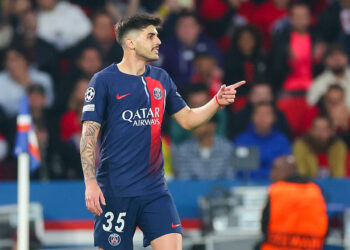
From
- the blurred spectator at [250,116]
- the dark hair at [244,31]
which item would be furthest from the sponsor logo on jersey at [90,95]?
the dark hair at [244,31]

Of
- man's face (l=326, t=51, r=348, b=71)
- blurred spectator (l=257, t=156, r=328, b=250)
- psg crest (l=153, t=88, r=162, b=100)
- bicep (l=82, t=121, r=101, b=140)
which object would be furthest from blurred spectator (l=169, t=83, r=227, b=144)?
bicep (l=82, t=121, r=101, b=140)

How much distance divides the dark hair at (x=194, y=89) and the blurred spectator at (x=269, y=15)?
2.31 meters

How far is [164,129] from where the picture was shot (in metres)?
11.4

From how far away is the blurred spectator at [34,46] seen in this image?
12.2 meters

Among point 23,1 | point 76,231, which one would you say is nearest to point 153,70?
point 76,231

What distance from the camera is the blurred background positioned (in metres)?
9.77

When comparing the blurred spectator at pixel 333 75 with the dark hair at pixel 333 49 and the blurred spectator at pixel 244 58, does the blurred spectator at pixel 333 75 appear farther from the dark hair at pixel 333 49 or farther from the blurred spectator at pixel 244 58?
the blurred spectator at pixel 244 58

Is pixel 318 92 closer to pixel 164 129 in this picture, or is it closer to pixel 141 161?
pixel 164 129

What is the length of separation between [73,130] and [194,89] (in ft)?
5.53

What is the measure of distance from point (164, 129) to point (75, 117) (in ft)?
3.91

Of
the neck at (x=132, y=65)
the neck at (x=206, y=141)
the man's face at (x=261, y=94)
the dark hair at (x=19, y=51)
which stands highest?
the dark hair at (x=19, y=51)

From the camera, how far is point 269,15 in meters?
13.3

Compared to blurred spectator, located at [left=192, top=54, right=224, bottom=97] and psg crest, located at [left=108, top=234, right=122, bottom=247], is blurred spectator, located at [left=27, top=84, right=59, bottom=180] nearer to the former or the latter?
blurred spectator, located at [left=192, top=54, right=224, bottom=97]

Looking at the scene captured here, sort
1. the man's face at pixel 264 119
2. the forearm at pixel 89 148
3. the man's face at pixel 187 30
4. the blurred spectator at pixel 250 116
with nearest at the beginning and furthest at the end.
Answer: the forearm at pixel 89 148 → the man's face at pixel 264 119 → the blurred spectator at pixel 250 116 → the man's face at pixel 187 30
